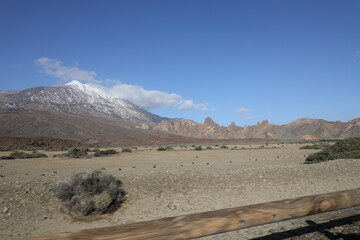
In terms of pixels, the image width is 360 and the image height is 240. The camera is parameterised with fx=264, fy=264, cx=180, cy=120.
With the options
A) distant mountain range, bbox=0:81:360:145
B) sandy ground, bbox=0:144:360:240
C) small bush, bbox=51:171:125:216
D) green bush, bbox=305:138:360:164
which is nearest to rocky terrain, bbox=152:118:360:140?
distant mountain range, bbox=0:81:360:145

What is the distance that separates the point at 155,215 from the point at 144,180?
3070 mm

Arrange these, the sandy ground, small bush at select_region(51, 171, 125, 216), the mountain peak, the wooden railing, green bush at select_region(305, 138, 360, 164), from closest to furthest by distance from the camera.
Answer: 1. the wooden railing
2. the sandy ground
3. small bush at select_region(51, 171, 125, 216)
4. green bush at select_region(305, 138, 360, 164)
5. the mountain peak

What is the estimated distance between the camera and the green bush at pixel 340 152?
1865 centimetres

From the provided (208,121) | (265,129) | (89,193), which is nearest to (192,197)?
(89,193)

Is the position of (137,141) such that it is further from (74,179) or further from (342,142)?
(74,179)

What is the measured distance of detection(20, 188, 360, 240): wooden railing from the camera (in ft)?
8.36

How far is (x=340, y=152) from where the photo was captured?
65.1 feet

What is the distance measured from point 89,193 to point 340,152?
732 inches

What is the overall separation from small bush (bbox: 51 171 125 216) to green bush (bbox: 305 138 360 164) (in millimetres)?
15011

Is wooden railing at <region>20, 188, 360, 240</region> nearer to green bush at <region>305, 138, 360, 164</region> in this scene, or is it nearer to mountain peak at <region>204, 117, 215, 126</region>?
green bush at <region>305, 138, 360, 164</region>

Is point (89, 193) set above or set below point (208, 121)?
below

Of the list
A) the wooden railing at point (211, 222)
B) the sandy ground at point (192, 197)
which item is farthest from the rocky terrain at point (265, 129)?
the wooden railing at point (211, 222)

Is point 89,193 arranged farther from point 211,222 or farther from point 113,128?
point 113,128

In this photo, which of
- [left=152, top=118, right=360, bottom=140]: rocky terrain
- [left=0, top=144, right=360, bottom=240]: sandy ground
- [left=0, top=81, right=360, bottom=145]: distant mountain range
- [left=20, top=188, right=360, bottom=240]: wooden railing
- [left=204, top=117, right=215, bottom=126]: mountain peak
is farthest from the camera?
[left=204, top=117, right=215, bottom=126]: mountain peak
